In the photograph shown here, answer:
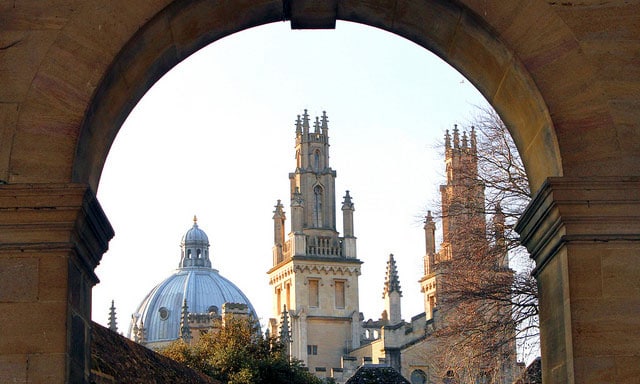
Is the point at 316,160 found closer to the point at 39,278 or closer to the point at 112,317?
the point at 112,317

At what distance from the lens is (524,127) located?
40.2ft

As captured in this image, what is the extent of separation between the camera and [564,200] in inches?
440

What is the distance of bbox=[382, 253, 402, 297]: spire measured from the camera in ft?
356

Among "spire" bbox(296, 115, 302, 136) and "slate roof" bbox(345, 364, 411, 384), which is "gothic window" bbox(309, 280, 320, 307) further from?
"slate roof" bbox(345, 364, 411, 384)

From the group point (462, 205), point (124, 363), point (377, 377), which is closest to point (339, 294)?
point (462, 205)

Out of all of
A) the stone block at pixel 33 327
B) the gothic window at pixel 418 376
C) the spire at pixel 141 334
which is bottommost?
the stone block at pixel 33 327

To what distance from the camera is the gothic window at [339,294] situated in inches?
4761

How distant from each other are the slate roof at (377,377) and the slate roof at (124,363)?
11.2 feet

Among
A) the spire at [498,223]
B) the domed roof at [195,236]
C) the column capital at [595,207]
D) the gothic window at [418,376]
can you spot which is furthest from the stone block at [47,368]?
the domed roof at [195,236]

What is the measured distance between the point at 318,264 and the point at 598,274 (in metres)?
109

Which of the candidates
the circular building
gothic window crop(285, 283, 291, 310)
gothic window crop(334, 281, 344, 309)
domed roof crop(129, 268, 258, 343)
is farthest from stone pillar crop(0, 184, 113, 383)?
domed roof crop(129, 268, 258, 343)

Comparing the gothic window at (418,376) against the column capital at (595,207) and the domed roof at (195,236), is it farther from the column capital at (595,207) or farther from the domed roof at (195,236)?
the column capital at (595,207)

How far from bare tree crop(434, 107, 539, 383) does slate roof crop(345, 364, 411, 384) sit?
237 cm

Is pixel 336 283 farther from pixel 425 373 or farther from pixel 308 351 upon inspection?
pixel 425 373
